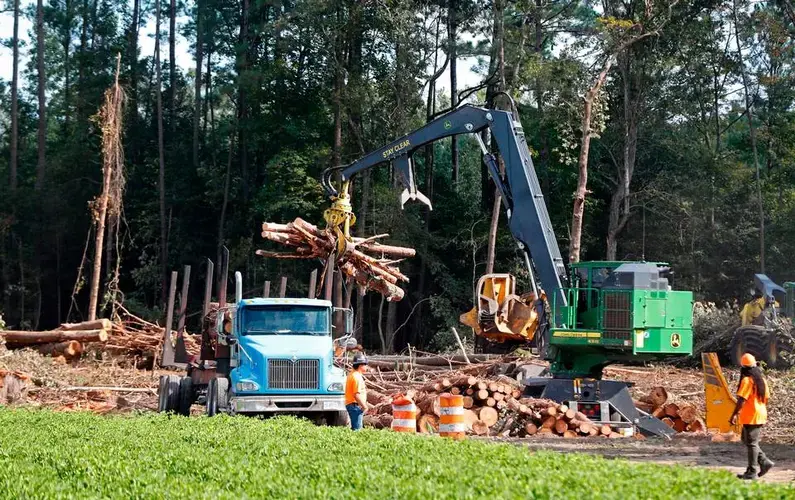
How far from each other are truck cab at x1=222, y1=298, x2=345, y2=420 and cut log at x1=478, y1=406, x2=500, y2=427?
2912mm

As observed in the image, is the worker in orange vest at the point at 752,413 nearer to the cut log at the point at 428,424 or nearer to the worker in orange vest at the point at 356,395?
the worker in orange vest at the point at 356,395

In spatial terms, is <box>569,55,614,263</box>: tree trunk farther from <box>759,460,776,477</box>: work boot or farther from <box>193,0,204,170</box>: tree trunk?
<box>193,0,204,170</box>: tree trunk

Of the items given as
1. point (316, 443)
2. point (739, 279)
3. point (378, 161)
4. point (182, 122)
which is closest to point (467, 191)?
A: point (739, 279)

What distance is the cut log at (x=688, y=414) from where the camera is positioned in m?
21.6

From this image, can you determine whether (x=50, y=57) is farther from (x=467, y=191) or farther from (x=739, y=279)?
(x=739, y=279)

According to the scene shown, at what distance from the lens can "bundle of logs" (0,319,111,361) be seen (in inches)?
1235

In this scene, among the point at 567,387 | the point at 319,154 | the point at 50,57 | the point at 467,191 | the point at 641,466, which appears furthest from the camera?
the point at 50,57

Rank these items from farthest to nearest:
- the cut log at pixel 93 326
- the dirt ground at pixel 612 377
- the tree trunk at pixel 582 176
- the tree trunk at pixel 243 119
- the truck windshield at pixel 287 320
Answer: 1. the tree trunk at pixel 243 119
2. the tree trunk at pixel 582 176
3. the cut log at pixel 93 326
4. the truck windshield at pixel 287 320
5. the dirt ground at pixel 612 377

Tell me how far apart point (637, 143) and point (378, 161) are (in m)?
27.4

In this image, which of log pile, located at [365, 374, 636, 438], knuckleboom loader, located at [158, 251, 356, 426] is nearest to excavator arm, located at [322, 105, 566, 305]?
log pile, located at [365, 374, 636, 438]

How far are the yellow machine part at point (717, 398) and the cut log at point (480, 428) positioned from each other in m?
4.15

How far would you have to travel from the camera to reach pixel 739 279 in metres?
49.5

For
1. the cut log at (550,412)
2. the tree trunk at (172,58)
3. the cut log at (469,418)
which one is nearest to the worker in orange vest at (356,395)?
the cut log at (469,418)

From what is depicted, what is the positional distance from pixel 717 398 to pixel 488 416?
4.34 metres
